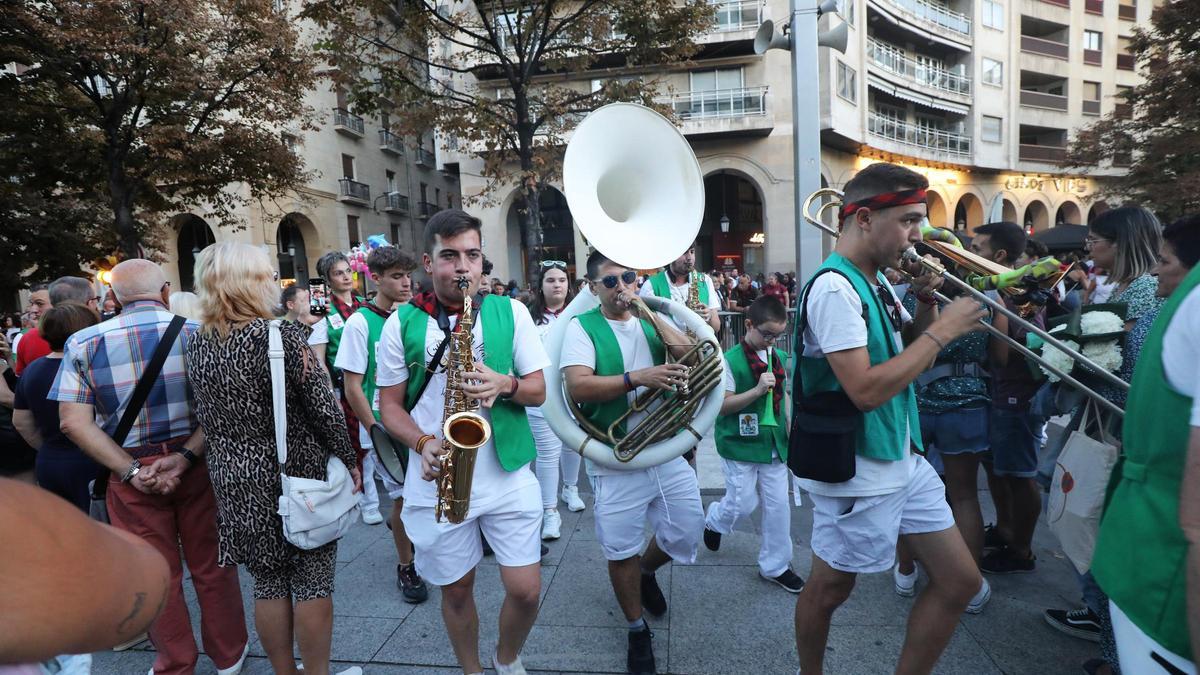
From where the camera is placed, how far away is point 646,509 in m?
2.96

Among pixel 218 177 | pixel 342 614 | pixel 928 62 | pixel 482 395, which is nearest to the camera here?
pixel 482 395

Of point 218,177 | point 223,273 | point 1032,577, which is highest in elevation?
point 218,177

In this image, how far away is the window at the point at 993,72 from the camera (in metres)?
26.3

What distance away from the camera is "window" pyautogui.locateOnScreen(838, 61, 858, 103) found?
20494mm

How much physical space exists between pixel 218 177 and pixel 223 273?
11.8 meters

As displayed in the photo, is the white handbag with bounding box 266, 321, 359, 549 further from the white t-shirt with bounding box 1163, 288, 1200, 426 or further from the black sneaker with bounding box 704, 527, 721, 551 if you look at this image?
the white t-shirt with bounding box 1163, 288, 1200, 426

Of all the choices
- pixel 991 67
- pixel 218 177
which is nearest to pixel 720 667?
pixel 218 177

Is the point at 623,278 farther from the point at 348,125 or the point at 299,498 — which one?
the point at 348,125

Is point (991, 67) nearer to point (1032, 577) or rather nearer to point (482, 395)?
point (1032, 577)

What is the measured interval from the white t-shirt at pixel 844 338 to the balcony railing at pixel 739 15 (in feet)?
64.9

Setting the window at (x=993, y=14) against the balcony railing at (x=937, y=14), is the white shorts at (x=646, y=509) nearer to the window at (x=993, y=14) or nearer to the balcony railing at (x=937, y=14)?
the balcony railing at (x=937, y=14)

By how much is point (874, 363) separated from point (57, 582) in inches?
87.8

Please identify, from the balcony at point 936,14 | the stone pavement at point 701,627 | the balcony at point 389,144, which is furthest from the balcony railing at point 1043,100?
the stone pavement at point 701,627

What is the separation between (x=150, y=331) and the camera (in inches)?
107
